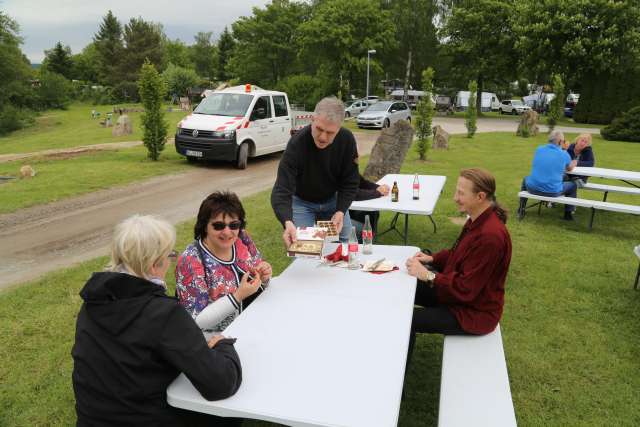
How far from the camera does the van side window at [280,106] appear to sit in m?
13.1

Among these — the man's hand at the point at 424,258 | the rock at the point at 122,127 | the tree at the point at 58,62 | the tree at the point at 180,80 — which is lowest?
the rock at the point at 122,127

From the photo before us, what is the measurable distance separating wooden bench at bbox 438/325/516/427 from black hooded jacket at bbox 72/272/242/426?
119cm

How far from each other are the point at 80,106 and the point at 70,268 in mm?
54694

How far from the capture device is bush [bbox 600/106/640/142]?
64.5 feet

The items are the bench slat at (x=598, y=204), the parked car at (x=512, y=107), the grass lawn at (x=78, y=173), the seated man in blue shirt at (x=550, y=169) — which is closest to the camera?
the bench slat at (x=598, y=204)

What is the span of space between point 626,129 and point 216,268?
2222cm

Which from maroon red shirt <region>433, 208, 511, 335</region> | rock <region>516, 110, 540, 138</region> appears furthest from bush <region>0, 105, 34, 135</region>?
maroon red shirt <region>433, 208, 511, 335</region>

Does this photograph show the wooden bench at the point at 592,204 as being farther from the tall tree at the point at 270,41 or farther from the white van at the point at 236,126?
the tall tree at the point at 270,41

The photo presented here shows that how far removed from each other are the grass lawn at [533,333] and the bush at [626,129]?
15.2 m

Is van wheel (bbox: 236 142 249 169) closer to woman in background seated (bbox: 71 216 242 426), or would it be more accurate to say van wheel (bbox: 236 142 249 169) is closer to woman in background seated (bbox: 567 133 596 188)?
woman in background seated (bbox: 567 133 596 188)

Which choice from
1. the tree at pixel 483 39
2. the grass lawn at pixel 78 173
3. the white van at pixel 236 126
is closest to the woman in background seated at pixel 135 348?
the grass lawn at pixel 78 173

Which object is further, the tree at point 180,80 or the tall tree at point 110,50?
the tall tree at point 110,50

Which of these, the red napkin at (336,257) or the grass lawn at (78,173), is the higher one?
the red napkin at (336,257)

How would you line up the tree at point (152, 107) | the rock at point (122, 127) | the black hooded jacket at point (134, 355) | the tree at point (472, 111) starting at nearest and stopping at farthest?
the black hooded jacket at point (134, 355)
the tree at point (152, 107)
the tree at point (472, 111)
the rock at point (122, 127)
